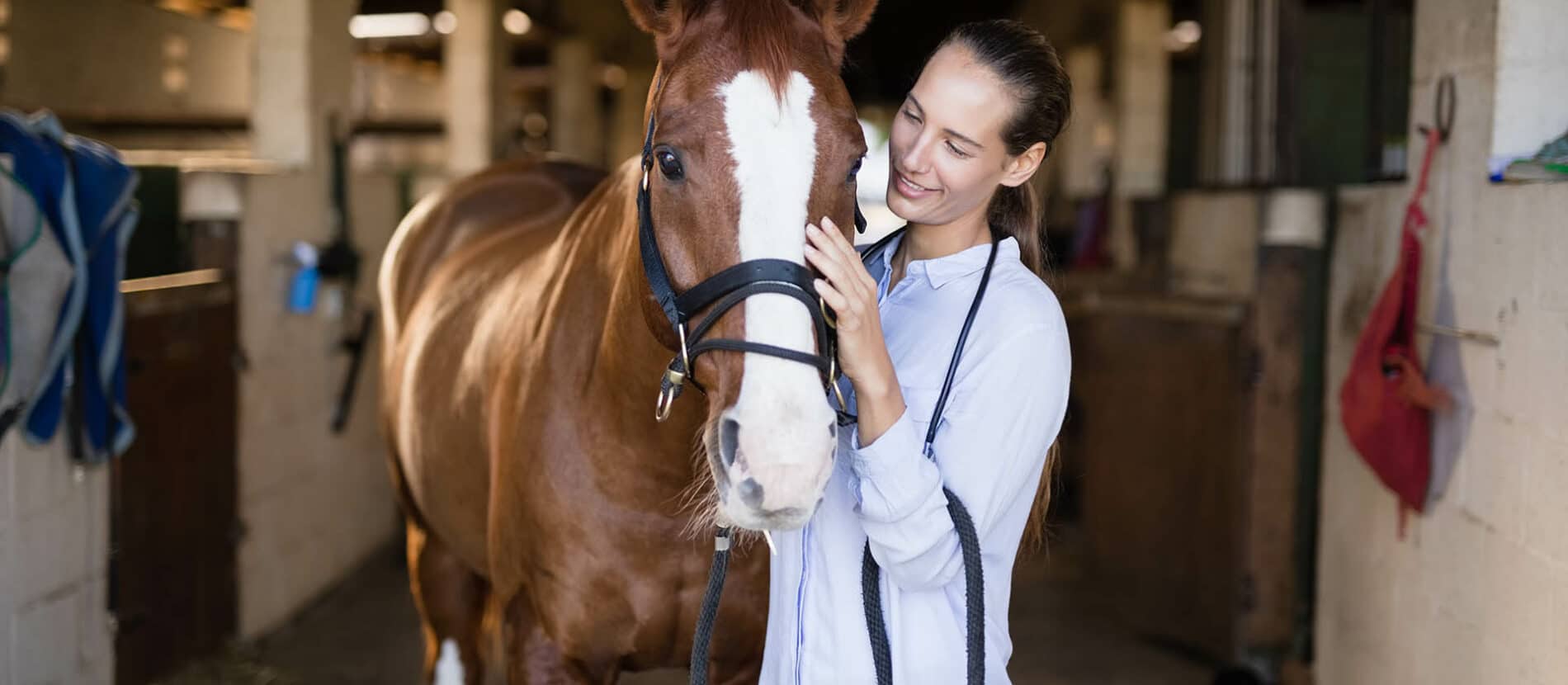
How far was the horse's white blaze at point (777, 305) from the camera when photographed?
116cm

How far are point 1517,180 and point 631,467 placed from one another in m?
1.54

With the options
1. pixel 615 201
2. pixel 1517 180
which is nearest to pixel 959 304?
pixel 615 201

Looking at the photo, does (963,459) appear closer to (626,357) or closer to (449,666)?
(626,357)

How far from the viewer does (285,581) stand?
4195 mm

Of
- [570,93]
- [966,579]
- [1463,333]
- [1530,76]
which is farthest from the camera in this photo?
[570,93]

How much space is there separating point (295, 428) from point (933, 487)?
141 inches

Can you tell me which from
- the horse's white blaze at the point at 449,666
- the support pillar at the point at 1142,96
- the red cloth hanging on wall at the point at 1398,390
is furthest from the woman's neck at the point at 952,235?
the support pillar at the point at 1142,96

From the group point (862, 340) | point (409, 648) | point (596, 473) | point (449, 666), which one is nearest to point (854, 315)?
point (862, 340)

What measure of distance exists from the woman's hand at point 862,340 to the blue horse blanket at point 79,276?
1731 mm

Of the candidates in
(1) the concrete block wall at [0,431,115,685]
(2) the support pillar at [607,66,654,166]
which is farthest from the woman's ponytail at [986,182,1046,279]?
(2) the support pillar at [607,66,654,166]

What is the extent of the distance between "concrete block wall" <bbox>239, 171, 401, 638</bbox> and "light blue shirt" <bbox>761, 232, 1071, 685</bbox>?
9.78 ft

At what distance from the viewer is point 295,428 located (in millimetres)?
4312

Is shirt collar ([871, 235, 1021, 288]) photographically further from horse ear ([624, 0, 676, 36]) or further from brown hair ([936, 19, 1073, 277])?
horse ear ([624, 0, 676, 36])

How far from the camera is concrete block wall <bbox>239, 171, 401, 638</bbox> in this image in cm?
393
